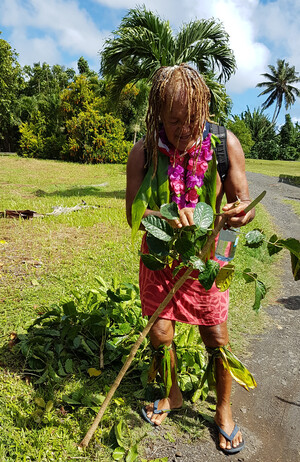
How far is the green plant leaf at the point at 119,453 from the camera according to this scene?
5.69 ft

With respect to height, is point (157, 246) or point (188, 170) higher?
point (188, 170)

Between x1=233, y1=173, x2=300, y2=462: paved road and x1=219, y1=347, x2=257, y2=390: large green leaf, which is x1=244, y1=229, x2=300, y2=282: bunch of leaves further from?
x1=233, y1=173, x2=300, y2=462: paved road

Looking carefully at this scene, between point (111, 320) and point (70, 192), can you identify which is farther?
point (70, 192)

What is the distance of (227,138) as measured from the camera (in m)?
1.69

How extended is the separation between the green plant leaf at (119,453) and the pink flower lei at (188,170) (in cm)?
126

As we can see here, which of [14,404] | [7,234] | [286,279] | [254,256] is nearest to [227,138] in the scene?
[14,404]

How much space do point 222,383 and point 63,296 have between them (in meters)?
1.90

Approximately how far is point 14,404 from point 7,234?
3526 mm

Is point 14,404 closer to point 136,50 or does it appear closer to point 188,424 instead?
point 188,424

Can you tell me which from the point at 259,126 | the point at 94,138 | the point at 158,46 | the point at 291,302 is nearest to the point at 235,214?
the point at 291,302

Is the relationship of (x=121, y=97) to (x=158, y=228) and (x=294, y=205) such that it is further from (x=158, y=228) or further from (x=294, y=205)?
(x=158, y=228)

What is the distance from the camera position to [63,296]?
335 centimetres

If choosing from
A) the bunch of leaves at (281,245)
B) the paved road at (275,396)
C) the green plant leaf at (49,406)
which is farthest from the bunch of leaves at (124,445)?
the bunch of leaves at (281,245)

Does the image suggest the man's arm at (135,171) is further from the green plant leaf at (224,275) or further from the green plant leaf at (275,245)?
the green plant leaf at (275,245)
